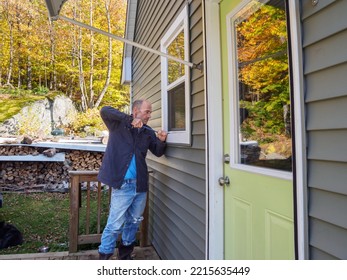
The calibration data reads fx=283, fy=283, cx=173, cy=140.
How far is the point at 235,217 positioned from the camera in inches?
79.0

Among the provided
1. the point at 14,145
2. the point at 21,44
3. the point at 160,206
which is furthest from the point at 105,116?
the point at 21,44

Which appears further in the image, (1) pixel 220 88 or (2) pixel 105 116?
(2) pixel 105 116

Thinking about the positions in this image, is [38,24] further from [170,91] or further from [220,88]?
[220,88]

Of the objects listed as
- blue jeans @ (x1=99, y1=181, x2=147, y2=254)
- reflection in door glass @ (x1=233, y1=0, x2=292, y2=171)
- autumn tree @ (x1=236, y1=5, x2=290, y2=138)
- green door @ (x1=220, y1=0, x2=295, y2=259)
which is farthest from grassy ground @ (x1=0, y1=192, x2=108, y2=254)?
autumn tree @ (x1=236, y1=5, x2=290, y2=138)

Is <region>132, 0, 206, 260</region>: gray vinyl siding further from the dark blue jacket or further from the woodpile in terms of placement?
the woodpile

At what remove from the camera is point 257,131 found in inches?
71.6

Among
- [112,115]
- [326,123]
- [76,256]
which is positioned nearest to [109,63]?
[76,256]

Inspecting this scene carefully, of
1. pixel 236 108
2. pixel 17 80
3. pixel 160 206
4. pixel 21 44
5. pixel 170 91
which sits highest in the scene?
pixel 21 44

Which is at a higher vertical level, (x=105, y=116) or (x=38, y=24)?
(x=38, y=24)

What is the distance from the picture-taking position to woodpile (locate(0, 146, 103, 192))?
7.47 m

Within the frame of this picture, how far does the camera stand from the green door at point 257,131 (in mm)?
1540

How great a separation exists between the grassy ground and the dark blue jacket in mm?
1688
